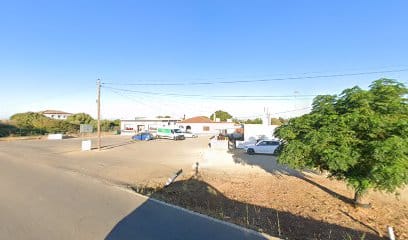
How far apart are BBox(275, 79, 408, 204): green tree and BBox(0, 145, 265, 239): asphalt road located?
172 inches

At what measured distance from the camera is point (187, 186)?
1058cm

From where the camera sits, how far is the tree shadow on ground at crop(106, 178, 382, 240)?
548 centimetres

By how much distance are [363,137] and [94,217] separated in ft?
25.1

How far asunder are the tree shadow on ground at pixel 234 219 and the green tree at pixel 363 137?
1.68 meters

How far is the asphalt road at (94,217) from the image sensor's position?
16.7 feet

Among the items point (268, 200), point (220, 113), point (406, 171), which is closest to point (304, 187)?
point (268, 200)

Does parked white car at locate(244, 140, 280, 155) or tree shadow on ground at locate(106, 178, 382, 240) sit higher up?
parked white car at locate(244, 140, 280, 155)

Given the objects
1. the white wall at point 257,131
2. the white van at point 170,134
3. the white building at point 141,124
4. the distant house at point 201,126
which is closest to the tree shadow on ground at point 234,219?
the white wall at point 257,131

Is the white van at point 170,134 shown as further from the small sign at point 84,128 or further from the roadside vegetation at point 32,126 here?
the roadside vegetation at point 32,126

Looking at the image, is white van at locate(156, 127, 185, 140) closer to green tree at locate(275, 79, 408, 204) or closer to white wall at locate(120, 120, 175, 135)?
white wall at locate(120, 120, 175, 135)

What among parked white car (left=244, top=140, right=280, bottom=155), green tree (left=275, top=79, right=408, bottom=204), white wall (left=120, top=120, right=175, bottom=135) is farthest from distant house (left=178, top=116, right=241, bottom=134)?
green tree (left=275, top=79, right=408, bottom=204)

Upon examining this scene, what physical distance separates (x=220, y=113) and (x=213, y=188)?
92191 mm

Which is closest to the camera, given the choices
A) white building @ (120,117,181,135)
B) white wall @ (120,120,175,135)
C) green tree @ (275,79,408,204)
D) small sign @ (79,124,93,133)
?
green tree @ (275,79,408,204)

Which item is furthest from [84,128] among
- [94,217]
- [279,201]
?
[94,217]
